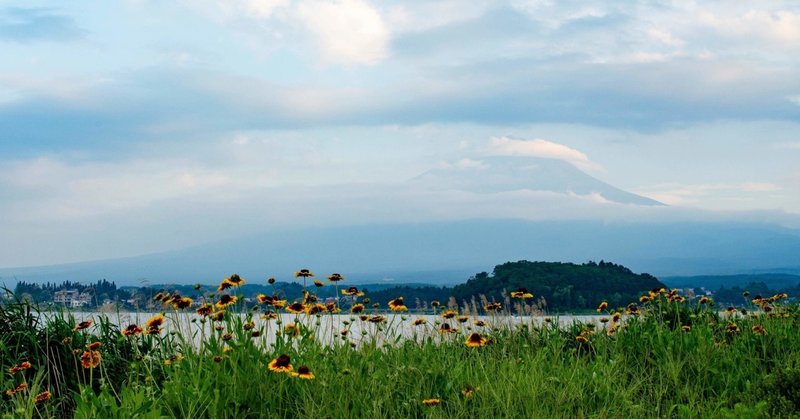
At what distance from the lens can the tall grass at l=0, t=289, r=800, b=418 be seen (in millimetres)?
6391

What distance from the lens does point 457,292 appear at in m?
21.7

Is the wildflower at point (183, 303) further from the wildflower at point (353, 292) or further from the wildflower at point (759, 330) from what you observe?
the wildflower at point (759, 330)

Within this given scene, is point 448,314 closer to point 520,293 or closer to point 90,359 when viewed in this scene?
point 520,293

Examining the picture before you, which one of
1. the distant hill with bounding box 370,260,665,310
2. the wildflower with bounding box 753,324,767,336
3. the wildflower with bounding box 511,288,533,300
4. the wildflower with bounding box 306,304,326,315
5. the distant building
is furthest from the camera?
the distant hill with bounding box 370,260,665,310

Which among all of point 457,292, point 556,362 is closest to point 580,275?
point 457,292

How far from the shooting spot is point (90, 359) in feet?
21.3

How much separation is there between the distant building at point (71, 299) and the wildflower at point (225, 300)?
371cm

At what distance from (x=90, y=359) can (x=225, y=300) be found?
1.27m

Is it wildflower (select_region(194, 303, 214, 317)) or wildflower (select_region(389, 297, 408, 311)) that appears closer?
wildflower (select_region(194, 303, 214, 317))

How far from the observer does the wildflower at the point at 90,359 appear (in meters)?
6.49

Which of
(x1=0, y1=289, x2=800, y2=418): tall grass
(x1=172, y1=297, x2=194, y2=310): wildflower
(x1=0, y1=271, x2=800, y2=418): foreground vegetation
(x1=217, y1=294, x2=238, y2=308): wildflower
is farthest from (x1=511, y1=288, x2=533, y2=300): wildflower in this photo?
(x1=172, y1=297, x2=194, y2=310): wildflower

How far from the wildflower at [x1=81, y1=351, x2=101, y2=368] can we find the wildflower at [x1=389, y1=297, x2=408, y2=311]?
2.84 metres

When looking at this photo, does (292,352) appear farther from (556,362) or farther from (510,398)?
(556,362)

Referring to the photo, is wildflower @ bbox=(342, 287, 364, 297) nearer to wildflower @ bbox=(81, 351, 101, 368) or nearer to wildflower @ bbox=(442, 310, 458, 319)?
wildflower @ bbox=(442, 310, 458, 319)
